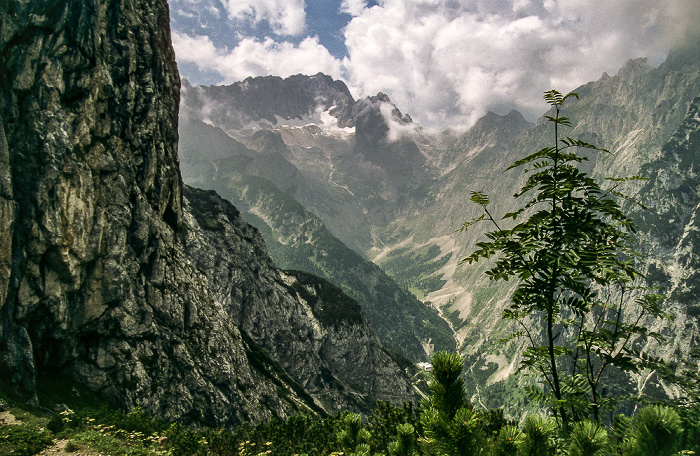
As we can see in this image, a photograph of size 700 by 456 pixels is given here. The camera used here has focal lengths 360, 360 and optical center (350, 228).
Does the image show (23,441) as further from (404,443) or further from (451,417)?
(451,417)

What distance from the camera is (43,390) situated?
3650cm

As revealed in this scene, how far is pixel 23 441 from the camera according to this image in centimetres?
1683

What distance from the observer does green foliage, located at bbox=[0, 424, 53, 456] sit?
52.2ft

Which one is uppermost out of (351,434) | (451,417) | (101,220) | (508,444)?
(101,220)

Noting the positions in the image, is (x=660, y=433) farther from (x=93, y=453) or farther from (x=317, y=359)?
(x=317, y=359)

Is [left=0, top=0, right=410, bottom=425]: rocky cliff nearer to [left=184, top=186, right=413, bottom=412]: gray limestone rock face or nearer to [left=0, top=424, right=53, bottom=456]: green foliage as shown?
[left=0, top=424, right=53, bottom=456]: green foliage

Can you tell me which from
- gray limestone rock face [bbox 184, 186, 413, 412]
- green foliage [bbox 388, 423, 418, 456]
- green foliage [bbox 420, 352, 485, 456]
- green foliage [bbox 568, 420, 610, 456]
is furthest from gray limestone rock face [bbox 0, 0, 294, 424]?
gray limestone rock face [bbox 184, 186, 413, 412]

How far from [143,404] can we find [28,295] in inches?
839

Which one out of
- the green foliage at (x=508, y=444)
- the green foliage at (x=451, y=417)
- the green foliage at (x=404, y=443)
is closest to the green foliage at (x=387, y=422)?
the green foliage at (x=404, y=443)

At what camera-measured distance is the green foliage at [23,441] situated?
52.2ft

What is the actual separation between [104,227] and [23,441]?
34915 mm

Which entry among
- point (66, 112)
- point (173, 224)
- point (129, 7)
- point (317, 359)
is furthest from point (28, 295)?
point (317, 359)

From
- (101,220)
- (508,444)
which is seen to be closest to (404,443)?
(508,444)

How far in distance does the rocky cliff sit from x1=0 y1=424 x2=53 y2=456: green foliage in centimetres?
1799
